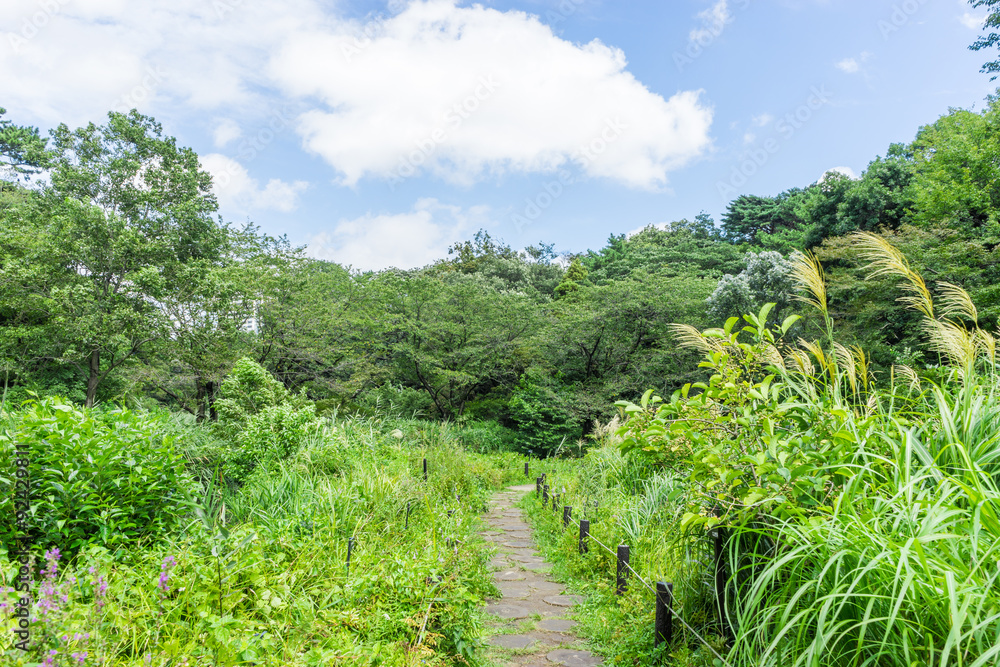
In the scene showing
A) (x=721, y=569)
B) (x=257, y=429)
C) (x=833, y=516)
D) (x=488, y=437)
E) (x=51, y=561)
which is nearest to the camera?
(x=833, y=516)

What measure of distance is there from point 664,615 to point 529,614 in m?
1.35

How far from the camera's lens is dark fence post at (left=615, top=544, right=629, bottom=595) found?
148 inches

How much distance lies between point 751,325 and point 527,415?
642 inches

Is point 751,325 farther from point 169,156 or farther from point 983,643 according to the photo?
point 169,156

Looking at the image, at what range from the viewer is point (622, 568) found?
380cm

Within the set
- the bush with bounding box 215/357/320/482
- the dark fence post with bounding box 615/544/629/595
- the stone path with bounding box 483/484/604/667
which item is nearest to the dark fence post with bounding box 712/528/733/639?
the stone path with bounding box 483/484/604/667

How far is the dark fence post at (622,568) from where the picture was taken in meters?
3.76

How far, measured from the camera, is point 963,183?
43.1 feet

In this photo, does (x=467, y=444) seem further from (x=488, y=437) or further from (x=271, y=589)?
(x=271, y=589)

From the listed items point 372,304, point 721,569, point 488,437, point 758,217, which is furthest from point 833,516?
point 758,217

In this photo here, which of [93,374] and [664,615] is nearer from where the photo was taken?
[664,615]

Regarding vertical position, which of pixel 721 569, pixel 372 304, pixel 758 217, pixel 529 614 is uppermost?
pixel 758 217

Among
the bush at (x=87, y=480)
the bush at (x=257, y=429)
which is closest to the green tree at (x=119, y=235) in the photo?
the bush at (x=257, y=429)

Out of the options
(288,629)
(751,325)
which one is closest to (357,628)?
(288,629)
